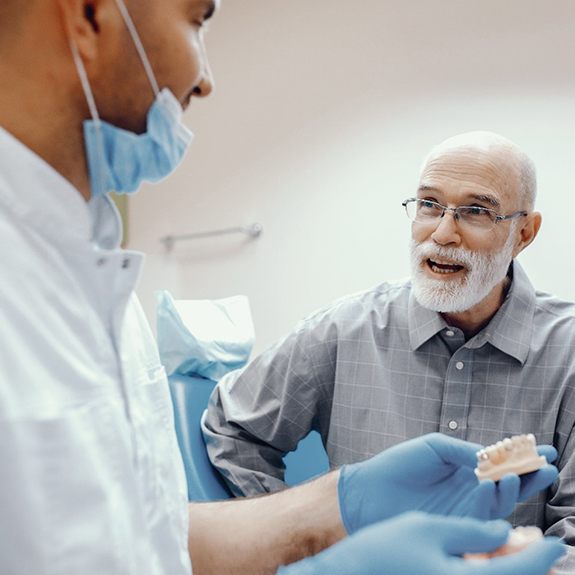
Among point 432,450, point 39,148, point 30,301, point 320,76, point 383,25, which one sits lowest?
point 432,450

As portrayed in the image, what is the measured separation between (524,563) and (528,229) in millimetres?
1165

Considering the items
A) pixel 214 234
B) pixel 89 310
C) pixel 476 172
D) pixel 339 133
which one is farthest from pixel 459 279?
pixel 214 234

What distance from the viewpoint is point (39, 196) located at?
2.15 feet

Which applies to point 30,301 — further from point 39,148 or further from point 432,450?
point 432,450

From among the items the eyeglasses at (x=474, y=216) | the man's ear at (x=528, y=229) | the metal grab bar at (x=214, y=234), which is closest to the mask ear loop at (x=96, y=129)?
the eyeglasses at (x=474, y=216)

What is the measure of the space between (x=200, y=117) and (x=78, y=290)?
262cm

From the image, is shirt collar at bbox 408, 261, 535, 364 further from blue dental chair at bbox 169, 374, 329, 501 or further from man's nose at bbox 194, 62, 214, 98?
man's nose at bbox 194, 62, 214, 98

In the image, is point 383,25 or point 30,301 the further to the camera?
point 383,25

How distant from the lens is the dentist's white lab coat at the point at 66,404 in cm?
59

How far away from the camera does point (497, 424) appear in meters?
1.45

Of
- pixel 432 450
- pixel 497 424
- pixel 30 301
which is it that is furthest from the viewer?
pixel 497 424

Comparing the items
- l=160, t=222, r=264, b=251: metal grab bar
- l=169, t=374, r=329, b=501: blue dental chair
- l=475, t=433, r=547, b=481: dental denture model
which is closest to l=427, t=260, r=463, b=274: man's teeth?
l=169, t=374, r=329, b=501: blue dental chair

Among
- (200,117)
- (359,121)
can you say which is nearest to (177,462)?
(359,121)

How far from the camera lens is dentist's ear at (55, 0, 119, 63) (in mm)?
654
